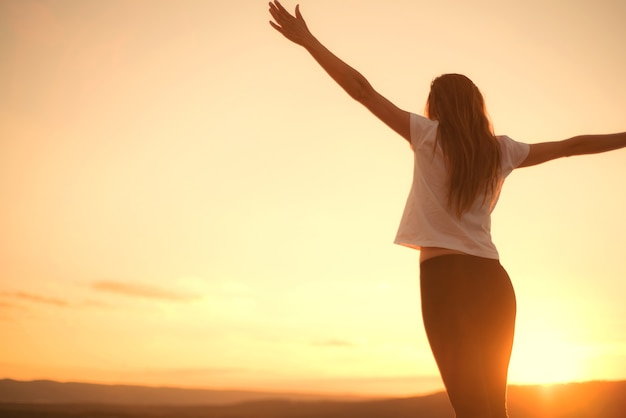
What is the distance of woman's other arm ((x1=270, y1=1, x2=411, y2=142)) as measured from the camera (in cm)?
297

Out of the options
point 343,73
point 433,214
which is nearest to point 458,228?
point 433,214

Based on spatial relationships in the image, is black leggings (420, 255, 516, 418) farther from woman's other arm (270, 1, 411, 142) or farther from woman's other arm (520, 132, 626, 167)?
woman's other arm (520, 132, 626, 167)

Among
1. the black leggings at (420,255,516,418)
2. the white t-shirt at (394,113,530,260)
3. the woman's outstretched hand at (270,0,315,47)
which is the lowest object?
the black leggings at (420,255,516,418)

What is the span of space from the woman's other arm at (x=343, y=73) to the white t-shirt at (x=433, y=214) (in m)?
0.09

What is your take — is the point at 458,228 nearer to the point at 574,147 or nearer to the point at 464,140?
Answer: the point at 464,140

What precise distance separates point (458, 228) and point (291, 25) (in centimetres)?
144

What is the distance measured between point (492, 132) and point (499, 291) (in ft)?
2.73

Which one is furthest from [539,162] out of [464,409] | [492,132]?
[464,409]

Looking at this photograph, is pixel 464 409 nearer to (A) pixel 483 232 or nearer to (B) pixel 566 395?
(A) pixel 483 232

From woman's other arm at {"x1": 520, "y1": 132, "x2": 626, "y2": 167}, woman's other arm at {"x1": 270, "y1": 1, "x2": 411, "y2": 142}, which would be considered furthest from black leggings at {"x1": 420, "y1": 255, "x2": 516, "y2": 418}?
woman's other arm at {"x1": 520, "y1": 132, "x2": 626, "y2": 167}

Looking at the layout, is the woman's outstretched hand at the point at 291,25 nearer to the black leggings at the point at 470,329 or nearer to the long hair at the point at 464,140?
the long hair at the point at 464,140

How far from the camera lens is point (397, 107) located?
9.78ft

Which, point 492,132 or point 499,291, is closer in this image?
point 499,291

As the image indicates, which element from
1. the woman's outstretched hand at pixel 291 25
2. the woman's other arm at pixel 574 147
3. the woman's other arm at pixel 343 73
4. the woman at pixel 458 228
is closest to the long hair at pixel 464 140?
the woman at pixel 458 228
